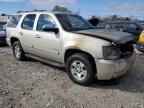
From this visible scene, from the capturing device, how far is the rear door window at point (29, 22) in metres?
6.62

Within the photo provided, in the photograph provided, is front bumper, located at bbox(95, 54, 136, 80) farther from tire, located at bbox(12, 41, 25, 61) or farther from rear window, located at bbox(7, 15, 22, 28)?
rear window, located at bbox(7, 15, 22, 28)

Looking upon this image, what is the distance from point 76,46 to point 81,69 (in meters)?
0.59

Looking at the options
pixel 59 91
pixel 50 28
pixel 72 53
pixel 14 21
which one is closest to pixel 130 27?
pixel 14 21

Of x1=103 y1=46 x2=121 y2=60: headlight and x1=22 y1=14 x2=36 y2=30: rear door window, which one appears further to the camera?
x1=22 y1=14 x2=36 y2=30: rear door window

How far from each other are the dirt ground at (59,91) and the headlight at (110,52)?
2.64 feet

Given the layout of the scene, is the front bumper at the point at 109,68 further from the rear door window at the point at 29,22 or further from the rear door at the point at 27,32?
the rear door window at the point at 29,22

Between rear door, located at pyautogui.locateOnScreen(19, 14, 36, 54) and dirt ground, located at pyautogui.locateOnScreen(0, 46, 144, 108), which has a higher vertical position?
rear door, located at pyautogui.locateOnScreen(19, 14, 36, 54)

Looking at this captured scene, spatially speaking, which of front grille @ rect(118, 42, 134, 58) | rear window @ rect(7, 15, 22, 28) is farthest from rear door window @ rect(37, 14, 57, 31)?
front grille @ rect(118, 42, 134, 58)

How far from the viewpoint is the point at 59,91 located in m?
4.81

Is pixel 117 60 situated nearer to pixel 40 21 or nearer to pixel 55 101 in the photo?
pixel 55 101

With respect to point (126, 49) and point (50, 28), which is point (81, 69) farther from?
point (50, 28)

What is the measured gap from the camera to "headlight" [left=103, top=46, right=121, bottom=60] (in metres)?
4.62

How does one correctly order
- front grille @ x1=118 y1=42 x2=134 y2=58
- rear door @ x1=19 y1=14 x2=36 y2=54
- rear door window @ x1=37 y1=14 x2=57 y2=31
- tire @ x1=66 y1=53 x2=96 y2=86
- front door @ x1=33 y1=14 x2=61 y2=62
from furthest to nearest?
rear door @ x1=19 y1=14 x2=36 y2=54
rear door window @ x1=37 y1=14 x2=57 y2=31
front door @ x1=33 y1=14 x2=61 y2=62
front grille @ x1=118 y1=42 x2=134 y2=58
tire @ x1=66 y1=53 x2=96 y2=86

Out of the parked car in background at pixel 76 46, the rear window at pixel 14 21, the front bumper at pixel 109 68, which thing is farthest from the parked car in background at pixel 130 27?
the front bumper at pixel 109 68
